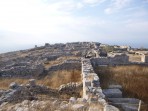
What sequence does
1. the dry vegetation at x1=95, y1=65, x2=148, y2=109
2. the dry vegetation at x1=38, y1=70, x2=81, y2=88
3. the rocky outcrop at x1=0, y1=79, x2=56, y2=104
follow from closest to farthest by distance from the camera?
the dry vegetation at x1=95, y1=65, x2=148, y2=109 < the rocky outcrop at x1=0, y1=79, x2=56, y2=104 < the dry vegetation at x1=38, y1=70, x2=81, y2=88

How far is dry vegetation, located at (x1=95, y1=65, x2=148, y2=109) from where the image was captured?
45.9ft

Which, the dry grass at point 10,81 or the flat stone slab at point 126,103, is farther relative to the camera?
the dry grass at point 10,81

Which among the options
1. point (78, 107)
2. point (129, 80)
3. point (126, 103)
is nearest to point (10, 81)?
point (129, 80)

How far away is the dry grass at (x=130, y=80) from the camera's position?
553 inches

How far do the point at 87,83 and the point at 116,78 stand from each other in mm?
3811

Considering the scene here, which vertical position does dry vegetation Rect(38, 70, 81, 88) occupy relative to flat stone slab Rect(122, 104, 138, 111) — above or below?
below

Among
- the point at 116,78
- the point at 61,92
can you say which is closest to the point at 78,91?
the point at 61,92

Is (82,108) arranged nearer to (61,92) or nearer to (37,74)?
(61,92)

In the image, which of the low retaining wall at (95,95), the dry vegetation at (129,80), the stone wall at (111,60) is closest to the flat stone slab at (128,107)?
the low retaining wall at (95,95)

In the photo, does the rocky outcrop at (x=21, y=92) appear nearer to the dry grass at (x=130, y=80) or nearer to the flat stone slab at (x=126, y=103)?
the dry grass at (x=130, y=80)

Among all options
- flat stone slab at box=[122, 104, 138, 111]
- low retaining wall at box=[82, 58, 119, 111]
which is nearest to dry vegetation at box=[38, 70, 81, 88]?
low retaining wall at box=[82, 58, 119, 111]

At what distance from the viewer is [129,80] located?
1656 cm

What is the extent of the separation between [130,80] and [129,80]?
0.06 meters

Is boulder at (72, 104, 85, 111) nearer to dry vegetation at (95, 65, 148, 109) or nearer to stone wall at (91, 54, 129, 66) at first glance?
dry vegetation at (95, 65, 148, 109)
